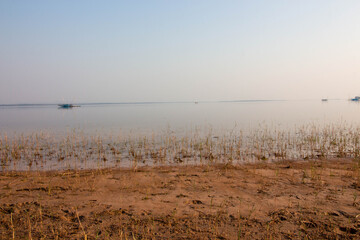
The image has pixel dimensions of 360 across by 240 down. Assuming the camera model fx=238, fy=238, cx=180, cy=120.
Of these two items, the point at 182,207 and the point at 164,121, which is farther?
the point at 164,121

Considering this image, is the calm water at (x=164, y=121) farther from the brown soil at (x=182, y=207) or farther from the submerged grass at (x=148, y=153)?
the brown soil at (x=182, y=207)

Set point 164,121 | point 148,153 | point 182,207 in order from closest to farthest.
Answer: point 182,207 → point 148,153 → point 164,121

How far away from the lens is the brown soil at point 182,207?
4.63m

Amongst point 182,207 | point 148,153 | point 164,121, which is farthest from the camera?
point 164,121

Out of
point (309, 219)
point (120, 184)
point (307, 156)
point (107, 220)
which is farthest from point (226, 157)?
point (107, 220)

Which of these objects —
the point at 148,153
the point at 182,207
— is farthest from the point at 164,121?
the point at 182,207

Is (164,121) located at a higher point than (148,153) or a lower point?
higher

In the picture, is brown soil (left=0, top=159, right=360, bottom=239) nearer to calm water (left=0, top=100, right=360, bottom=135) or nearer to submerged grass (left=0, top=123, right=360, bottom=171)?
submerged grass (left=0, top=123, right=360, bottom=171)

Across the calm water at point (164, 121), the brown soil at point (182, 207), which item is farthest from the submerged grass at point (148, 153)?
the calm water at point (164, 121)

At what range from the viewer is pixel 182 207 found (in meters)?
5.79

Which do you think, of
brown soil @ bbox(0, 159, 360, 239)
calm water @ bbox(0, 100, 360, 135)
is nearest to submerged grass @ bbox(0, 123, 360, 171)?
brown soil @ bbox(0, 159, 360, 239)

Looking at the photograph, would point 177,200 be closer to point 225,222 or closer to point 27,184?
point 225,222

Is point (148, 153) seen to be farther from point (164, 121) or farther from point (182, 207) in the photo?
point (164, 121)

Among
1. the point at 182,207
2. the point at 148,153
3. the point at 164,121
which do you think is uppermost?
the point at 164,121
